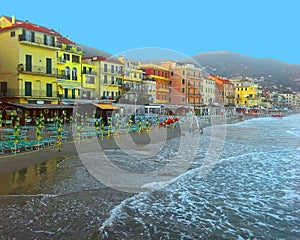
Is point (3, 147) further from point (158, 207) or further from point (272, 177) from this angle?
point (272, 177)

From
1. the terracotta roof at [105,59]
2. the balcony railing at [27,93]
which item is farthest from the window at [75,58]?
the balcony railing at [27,93]

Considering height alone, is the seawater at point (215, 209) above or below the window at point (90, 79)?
below

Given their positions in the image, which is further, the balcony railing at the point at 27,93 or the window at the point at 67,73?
the window at the point at 67,73

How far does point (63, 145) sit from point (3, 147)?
11.4 feet

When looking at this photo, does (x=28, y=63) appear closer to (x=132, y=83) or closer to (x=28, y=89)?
(x=28, y=89)

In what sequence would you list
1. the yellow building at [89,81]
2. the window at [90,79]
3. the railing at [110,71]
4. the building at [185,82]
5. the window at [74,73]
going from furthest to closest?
the building at [185,82] → the railing at [110,71] → the window at [90,79] → the yellow building at [89,81] → the window at [74,73]

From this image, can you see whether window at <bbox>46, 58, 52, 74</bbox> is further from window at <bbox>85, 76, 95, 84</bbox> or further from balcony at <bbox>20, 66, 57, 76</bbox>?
window at <bbox>85, 76, 95, 84</bbox>

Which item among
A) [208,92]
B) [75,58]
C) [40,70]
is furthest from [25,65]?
[208,92]

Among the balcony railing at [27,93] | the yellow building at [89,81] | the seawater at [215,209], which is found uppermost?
the yellow building at [89,81]

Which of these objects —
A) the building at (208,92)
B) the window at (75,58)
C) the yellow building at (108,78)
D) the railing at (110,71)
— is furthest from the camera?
the building at (208,92)

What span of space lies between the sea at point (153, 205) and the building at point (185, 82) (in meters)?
54.2

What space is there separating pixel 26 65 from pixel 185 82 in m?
42.5

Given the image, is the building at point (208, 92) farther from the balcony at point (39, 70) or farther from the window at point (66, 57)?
the balcony at point (39, 70)

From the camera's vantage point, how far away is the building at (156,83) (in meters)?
55.6
